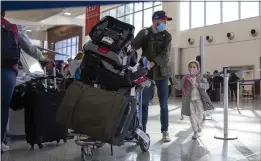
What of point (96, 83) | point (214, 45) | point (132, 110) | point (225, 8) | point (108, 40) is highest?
point (225, 8)

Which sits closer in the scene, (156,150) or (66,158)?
(66,158)

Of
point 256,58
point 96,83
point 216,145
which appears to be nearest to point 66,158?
point 96,83

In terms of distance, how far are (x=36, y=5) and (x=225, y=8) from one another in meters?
17.8

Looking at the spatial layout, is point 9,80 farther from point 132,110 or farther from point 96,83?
point 132,110

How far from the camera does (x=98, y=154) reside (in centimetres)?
247

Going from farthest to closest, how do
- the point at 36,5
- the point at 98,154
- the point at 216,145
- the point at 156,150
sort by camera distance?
1. the point at 216,145
2. the point at 156,150
3. the point at 98,154
4. the point at 36,5

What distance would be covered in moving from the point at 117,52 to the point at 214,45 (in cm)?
1636

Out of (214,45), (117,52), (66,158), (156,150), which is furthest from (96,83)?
(214,45)

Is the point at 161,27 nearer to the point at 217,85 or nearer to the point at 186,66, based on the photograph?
the point at 217,85

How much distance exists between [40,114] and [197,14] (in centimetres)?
1712

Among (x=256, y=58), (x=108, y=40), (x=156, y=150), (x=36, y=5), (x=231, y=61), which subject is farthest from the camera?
(x=231, y=61)

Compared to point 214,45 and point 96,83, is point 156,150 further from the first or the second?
point 214,45

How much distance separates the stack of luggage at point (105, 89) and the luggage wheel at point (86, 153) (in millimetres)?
373

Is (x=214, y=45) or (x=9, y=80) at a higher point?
(x=214, y=45)
